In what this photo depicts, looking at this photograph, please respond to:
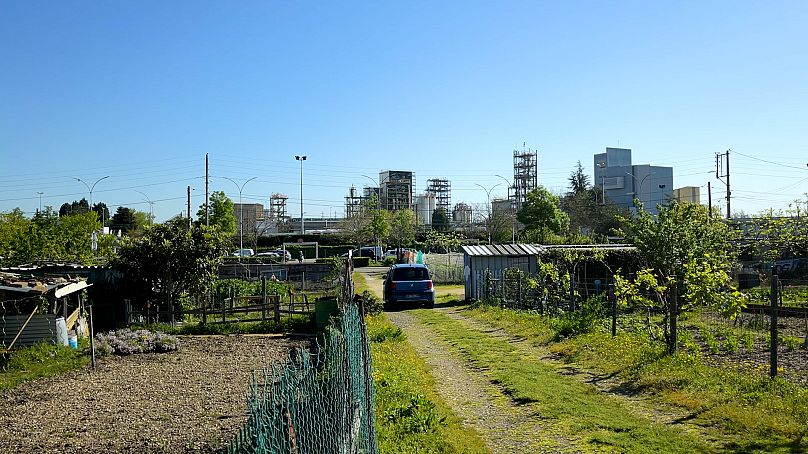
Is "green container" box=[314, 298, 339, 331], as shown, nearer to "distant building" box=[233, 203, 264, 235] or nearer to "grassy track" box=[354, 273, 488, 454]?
"grassy track" box=[354, 273, 488, 454]

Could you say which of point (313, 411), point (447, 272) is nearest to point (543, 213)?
point (447, 272)

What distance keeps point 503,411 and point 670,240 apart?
7.14 metres

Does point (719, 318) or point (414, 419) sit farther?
point (719, 318)

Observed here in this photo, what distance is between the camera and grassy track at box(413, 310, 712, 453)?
8180 mm

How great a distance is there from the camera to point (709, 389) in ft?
33.4

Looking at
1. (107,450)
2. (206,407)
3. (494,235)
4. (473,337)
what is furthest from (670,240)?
(494,235)

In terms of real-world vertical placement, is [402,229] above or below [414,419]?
above

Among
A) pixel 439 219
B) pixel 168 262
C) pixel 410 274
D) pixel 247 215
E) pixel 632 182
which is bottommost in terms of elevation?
pixel 410 274

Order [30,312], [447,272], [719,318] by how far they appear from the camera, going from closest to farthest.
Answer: [719,318] → [30,312] → [447,272]

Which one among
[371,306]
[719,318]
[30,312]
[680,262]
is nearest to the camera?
[680,262]

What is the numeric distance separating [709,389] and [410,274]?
17.5m

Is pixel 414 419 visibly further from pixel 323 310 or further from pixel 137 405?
pixel 323 310

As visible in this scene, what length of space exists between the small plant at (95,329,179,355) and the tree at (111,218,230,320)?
496 centimetres

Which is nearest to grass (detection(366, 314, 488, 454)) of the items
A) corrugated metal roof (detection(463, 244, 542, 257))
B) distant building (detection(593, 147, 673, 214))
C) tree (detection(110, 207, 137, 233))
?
corrugated metal roof (detection(463, 244, 542, 257))
